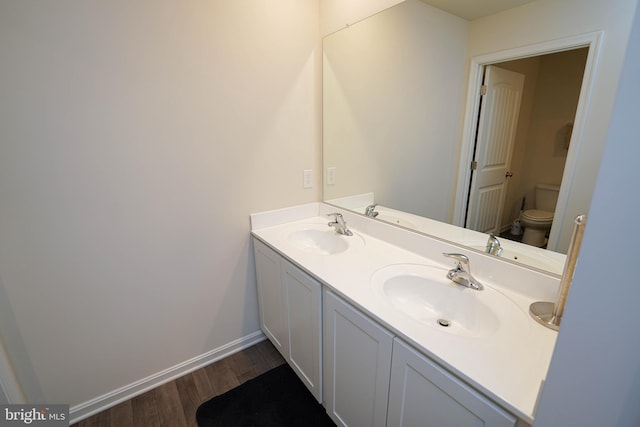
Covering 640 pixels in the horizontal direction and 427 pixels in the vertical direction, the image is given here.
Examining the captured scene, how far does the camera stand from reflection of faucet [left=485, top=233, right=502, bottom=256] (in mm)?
1147

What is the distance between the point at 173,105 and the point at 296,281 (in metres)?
1.10

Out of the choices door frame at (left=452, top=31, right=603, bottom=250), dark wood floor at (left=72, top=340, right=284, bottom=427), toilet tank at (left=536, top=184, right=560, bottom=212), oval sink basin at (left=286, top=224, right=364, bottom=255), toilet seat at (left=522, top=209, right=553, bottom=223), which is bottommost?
dark wood floor at (left=72, top=340, right=284, bottom=427)

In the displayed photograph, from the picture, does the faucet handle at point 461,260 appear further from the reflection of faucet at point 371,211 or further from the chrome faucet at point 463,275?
the reflection of faucet at point 371,211

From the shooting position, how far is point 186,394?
5.23 feet

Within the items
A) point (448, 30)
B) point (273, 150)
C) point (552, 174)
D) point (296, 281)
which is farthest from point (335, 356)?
point (448, 30)

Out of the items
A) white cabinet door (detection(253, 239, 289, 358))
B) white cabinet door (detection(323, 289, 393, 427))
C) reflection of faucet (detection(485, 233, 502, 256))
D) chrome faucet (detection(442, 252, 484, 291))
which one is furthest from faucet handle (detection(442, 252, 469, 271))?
white cabinet door (detection(253, 239, 289, 358))

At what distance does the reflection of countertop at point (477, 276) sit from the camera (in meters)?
0.68

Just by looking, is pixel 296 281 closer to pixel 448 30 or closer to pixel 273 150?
pixel 273 150

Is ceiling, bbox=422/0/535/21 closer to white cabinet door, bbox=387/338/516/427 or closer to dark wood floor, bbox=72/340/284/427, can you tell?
white cabinet door, bbox=387/338/516/427

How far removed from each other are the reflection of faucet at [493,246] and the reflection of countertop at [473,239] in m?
0.02

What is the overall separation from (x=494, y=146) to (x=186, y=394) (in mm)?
2084

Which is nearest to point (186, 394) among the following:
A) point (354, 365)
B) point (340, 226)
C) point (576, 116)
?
point (354, 365)

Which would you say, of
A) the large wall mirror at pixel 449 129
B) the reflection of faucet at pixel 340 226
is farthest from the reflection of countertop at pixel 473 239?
the reflection of faucet at pixel 340 226

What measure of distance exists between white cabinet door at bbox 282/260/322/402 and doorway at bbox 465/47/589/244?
0.82 m
